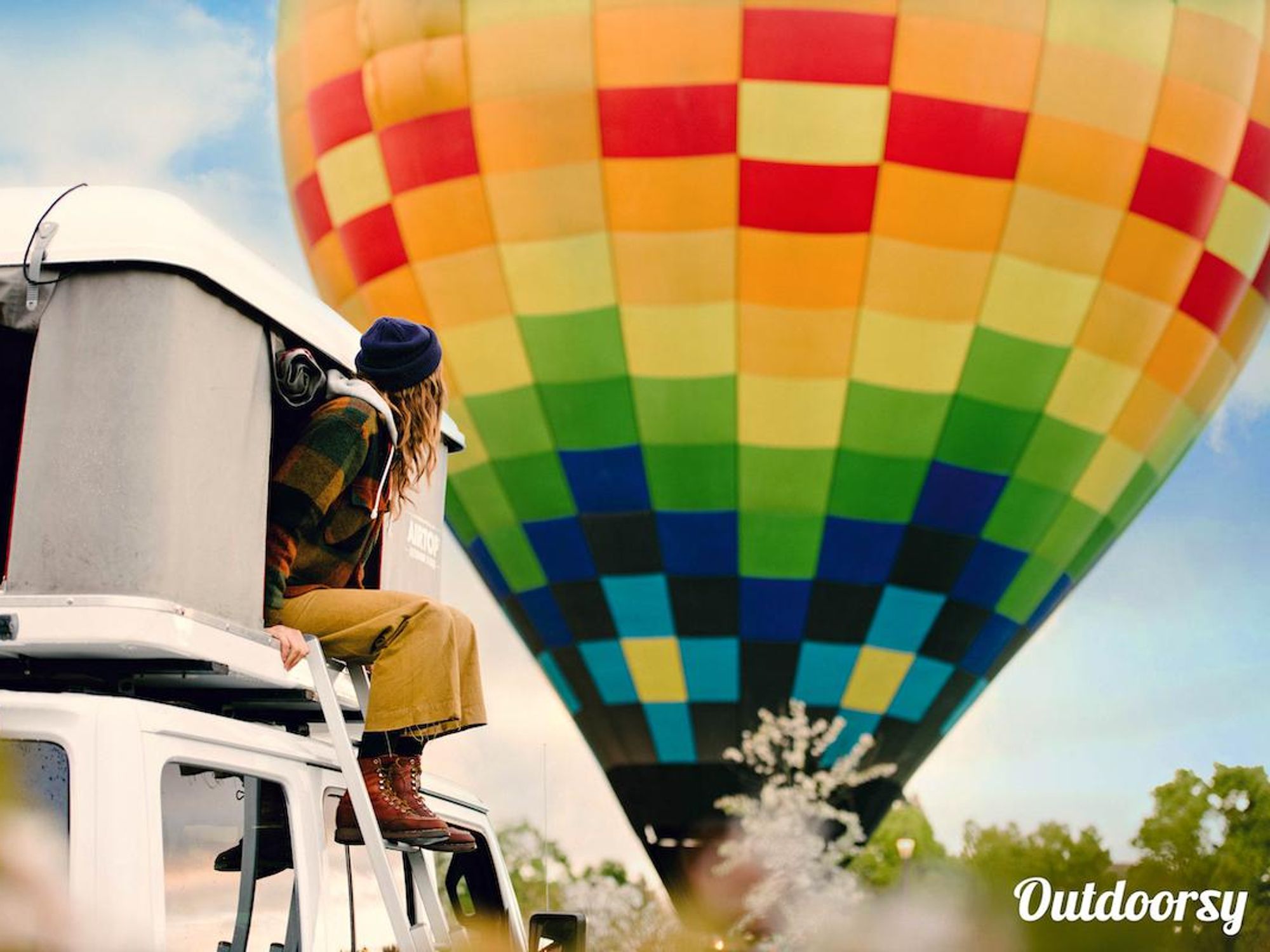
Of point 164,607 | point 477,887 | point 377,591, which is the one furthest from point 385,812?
point 477,887

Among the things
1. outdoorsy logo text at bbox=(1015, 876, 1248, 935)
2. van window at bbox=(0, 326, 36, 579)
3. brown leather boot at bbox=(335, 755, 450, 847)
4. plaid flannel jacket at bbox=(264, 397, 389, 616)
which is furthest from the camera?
van window at bbox=(0, 326, 36, 579)

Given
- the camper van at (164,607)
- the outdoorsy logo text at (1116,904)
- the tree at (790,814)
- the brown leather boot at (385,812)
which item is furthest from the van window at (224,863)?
the tree at (790,814)

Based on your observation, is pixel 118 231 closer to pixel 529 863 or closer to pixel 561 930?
pixel 561 930

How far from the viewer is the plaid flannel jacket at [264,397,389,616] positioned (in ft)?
10.6

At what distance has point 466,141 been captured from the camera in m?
11.0

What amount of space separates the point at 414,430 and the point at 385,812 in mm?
841

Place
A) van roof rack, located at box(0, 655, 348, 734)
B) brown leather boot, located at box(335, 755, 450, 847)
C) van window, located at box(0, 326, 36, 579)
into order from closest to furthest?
van roof rack, located at box(0, 655, 348, 734)
brown leather boot, located at box(335, 755, 450, 847)
van window, located at box(0, 326, 36, 579)

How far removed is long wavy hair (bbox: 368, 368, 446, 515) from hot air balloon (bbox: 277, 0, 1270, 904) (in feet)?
24.3

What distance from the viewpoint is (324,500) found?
3268 millimetres

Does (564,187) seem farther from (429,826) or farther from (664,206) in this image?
(429,826)

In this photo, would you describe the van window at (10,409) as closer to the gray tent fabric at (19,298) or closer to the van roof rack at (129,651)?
the gray tent fabric at (19,298)

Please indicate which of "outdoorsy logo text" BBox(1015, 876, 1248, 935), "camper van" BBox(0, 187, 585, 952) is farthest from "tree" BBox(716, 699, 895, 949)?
Result: "outdoorsy logo text" BBox(1015, 876, 1248, 935)

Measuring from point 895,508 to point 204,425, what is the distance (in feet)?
28.6

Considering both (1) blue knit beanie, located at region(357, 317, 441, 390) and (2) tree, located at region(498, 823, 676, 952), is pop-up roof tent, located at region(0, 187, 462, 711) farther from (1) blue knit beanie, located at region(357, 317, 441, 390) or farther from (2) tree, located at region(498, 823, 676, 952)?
(2) tree, located at region(498, 823, 676, 952)
